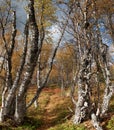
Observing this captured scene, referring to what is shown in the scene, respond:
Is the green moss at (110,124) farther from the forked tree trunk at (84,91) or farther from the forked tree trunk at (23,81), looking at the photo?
the forked tree trunk at (23,81)

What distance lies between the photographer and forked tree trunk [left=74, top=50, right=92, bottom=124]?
55.6ft

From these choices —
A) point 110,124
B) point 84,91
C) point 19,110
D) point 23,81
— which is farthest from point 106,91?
point 19,110

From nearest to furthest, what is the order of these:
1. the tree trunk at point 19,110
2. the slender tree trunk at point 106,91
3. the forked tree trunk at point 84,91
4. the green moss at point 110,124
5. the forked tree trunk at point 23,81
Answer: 1. the green moss at point 110,124
2. the forked tree trunk at point 84,91
3. the forked tree trunk at point 23,81
4. the slender tree trunk at point 106,91
5. the tree trunk at point 19,110

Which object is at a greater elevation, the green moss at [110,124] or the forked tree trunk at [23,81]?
the forked tree trunk at [23,81]

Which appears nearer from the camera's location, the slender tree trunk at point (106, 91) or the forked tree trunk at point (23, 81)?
the forked tree trunk at point (23, 81)

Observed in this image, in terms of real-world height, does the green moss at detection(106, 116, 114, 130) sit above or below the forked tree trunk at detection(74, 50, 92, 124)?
below

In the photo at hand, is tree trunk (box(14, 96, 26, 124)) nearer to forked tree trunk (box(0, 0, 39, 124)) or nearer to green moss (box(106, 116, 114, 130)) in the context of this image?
forked tree trunk (box(0, 0, 39, 124))

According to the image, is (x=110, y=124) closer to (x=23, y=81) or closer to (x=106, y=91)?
(x=106, y=91)

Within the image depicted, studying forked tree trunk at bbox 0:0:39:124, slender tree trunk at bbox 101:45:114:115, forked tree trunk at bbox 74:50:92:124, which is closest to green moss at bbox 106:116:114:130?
slender tree trunk at bbox 101:45:114:115

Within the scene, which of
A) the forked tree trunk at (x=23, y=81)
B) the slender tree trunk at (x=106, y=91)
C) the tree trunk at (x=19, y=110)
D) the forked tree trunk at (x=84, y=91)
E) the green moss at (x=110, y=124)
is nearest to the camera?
the green moss at (x=110, y=124)

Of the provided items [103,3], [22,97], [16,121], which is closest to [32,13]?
[22,97]

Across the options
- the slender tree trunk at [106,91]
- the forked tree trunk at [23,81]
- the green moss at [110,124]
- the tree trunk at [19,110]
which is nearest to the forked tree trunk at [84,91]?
the slender tree trunk at [106,91]

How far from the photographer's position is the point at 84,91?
17328 millimetres

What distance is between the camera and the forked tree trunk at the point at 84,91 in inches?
667
